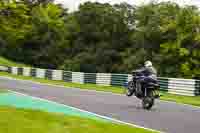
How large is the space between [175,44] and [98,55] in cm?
1561

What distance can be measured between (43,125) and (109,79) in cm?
2800

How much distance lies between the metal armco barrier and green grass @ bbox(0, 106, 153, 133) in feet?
55.9

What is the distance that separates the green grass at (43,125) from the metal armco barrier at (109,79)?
1703 cm

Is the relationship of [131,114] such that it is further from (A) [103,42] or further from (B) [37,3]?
(B) [37,3]

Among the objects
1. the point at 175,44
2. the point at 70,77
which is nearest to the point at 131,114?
the point at 70,77

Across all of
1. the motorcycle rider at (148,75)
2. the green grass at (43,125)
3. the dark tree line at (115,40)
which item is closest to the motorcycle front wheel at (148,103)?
the motorcycle rider at (148,75)

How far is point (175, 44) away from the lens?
2169 inches

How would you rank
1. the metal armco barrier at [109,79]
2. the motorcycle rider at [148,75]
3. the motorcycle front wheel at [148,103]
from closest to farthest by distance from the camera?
1. the motorcycle front wheel at [148,103]
2. the motorcycle rider at [148,75]
3. the metal armco barrier at [109,79]

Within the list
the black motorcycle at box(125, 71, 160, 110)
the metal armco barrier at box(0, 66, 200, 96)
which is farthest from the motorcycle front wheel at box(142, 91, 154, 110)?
the metal armco barrier at box(0, 66, 200, 96)

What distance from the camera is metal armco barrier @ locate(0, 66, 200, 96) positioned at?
87.5 feet

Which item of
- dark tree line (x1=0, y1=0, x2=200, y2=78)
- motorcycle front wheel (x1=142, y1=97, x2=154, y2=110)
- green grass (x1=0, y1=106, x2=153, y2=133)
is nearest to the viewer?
green grass (x1=0, y1=106, x2=153, y2=133)

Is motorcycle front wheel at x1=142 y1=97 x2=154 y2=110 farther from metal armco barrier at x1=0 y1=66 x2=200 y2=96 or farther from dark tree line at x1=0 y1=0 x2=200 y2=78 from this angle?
dark tree line at x1=0 y1=0 x2=200 y2=78

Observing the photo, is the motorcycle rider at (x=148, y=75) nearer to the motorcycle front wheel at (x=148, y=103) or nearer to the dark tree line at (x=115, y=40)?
the motorcycle front wheel at (x=148, y=103)

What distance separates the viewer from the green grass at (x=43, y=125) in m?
8.09
